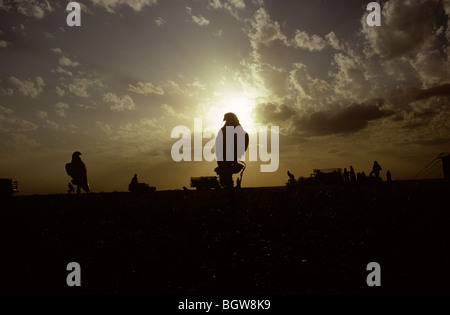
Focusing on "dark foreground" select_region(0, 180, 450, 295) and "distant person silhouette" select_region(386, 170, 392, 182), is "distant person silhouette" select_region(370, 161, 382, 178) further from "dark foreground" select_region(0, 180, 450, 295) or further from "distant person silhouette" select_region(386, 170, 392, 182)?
"dark foreground" select_region(0, 180, 450, 295)

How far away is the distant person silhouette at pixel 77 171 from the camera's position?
19531 mm

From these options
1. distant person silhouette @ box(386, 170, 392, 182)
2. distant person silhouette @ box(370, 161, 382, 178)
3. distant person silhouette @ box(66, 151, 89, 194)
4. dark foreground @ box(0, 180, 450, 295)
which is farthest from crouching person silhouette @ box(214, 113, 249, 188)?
distant person silhouette @ box(386, 170, 392, 182)

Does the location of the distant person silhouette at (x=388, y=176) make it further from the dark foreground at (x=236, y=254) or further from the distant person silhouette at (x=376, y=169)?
the dark foreground at (x=236, y=254)

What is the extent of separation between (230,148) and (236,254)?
18.6 ft

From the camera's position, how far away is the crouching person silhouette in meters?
10.7

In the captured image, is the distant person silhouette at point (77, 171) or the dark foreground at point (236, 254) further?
the distant person silhouette at point (77, 171)

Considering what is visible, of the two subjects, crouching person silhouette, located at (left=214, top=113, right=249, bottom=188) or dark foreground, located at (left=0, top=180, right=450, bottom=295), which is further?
crouching person silhouette, located at (left=214, top=113, right=249, bottom=188)

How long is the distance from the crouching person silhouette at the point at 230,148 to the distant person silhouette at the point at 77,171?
12.0m

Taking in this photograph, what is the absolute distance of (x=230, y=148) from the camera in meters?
10.7

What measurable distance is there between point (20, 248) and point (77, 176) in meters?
14.4

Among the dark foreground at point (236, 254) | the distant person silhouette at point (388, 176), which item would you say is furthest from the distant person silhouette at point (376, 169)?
the dark foreground at point (236, 254)

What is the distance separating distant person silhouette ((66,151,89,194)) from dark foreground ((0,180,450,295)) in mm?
11162
